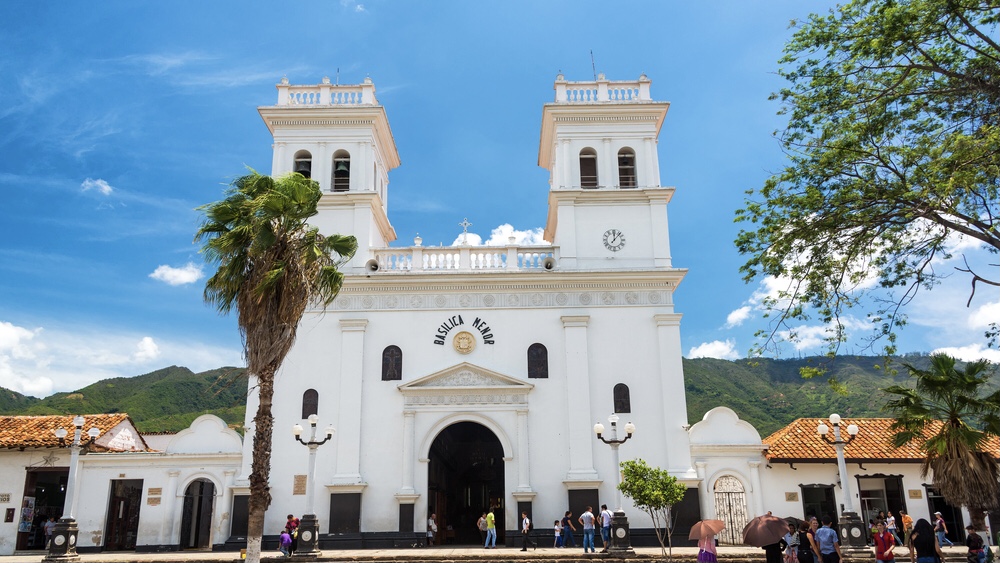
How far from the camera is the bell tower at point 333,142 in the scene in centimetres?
2611

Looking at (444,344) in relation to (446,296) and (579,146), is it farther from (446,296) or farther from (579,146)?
(579,146)

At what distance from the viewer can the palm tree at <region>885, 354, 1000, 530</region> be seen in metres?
17.3

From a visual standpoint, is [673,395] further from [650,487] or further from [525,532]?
[525,532]

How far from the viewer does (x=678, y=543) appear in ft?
74.4

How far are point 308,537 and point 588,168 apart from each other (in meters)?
15.2

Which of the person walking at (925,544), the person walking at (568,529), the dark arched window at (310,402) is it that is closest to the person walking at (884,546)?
the person walking at (925,544)

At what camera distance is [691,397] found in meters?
55.1

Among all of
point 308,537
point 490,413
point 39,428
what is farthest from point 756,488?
point 39,428

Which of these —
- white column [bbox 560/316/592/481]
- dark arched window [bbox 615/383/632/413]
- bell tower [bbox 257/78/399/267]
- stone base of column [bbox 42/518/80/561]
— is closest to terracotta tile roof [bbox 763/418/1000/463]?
dark arched window [bbox 615/383/632/413]

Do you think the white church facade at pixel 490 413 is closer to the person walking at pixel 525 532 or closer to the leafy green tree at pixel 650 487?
the person walking at pixel 525 532

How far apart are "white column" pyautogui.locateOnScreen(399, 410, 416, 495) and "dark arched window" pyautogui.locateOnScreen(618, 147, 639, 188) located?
10691mm

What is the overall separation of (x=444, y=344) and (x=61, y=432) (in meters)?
11.1

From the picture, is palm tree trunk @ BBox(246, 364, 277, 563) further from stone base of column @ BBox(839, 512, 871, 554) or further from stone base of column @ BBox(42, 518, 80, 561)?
stone base of column @ BBox(839, 512, 871, 554)

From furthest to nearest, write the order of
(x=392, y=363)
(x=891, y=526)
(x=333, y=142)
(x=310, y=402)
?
(x=333, y=142), (x=392, y=363), (x=310, y=402), (x=891, y=526)
